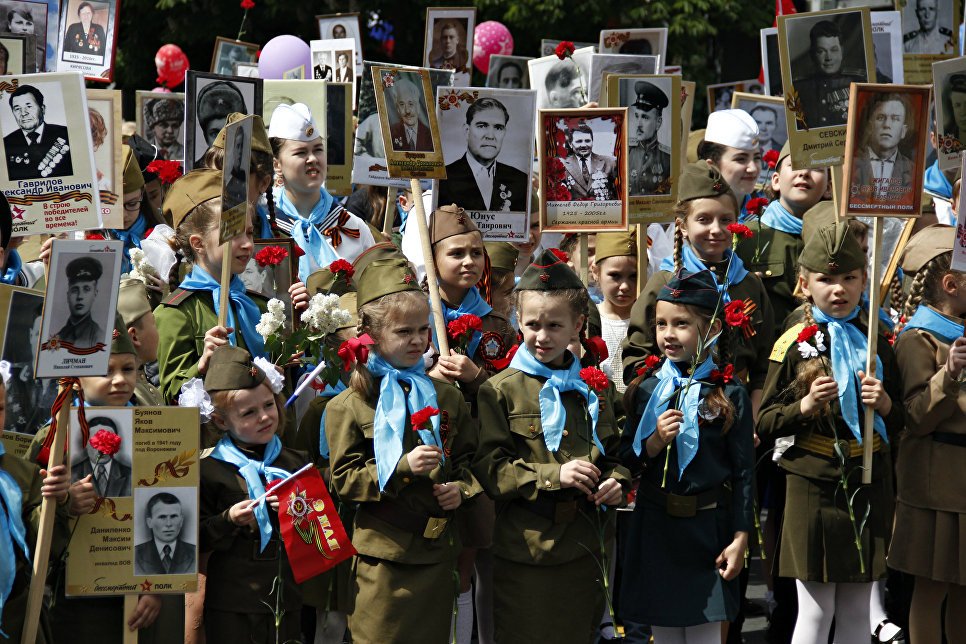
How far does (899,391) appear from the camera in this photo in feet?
20.8

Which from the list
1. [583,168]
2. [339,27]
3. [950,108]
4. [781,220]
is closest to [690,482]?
[583,168]

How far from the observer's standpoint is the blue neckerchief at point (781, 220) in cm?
738

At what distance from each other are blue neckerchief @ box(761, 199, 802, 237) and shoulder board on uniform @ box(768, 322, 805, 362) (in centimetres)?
122

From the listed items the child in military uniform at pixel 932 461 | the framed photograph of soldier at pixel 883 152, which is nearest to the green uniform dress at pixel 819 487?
the child in military uniform at pixel 932 461

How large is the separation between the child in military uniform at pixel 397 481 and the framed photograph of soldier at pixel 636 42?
4.80 meters

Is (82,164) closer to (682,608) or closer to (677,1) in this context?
(682,608)

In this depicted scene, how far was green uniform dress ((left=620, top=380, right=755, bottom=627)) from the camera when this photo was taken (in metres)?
5.71

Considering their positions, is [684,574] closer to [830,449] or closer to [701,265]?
[830,449]

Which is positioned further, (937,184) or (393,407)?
(937,184)

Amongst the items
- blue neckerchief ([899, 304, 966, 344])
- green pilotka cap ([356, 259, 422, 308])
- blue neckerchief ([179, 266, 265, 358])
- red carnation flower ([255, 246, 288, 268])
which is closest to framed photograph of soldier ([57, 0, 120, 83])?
blue neckerchief ([179, 266, 265, 358])

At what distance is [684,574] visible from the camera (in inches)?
225

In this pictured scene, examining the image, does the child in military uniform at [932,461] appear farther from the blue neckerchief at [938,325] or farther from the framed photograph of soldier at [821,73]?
the framed photograph of soldier at [821,73]

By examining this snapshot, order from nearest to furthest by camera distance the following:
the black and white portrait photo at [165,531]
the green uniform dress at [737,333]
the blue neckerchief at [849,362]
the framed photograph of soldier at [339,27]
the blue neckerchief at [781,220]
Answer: the black and white portrait photo at [165,531]
the blue neckerchief at [849,362]
the green uniform dress at [737,333]
the blue neckerchief at [781,220]
the framed photograph of soldier at [339,27]

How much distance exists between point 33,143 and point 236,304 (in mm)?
1107
